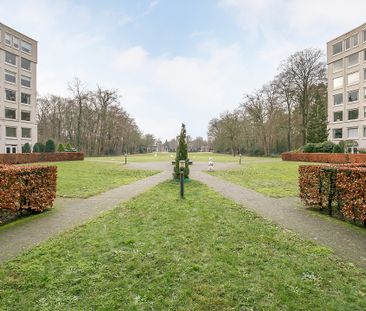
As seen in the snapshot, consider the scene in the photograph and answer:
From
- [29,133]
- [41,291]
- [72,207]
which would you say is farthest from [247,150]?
[41,291]

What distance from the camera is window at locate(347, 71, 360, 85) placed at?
146ft

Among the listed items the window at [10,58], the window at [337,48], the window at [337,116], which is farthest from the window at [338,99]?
the window at [10,58]

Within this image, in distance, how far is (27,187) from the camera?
7344 mm

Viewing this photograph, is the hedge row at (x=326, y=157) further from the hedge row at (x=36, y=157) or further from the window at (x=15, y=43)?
the window at (x=15, y=43)

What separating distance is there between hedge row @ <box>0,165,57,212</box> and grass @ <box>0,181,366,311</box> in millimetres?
2057

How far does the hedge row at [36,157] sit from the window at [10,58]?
71.8ft

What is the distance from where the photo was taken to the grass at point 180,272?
3.25 metres

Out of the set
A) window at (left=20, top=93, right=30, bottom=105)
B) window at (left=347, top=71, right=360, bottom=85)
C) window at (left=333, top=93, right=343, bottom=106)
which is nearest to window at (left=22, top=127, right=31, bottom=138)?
window at (left=20, top=93, right=30, bottom=105)

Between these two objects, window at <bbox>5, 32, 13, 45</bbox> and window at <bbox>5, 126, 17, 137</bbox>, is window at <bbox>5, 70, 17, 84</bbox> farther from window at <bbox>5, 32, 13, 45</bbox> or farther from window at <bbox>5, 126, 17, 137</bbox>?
window at <bbox>5, 126, 17, 137</bbox>

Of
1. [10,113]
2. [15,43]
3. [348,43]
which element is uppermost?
[348,43]

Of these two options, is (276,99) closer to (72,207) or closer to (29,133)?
(29,133)

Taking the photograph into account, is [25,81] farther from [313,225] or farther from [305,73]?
[313,225]

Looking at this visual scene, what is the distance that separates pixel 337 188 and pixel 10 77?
170 ft

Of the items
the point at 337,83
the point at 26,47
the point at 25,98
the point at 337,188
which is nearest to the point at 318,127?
the point at 337,83
